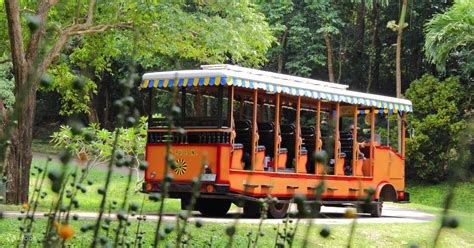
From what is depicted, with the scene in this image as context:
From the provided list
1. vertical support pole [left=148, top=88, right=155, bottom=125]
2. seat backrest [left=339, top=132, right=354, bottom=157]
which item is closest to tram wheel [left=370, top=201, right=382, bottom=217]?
seat backrest [left=339, top=132, right=354, bottom=157]

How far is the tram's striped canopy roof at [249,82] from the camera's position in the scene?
12.5 m

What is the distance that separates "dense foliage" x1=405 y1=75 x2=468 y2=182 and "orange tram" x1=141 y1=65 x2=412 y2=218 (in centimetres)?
1119

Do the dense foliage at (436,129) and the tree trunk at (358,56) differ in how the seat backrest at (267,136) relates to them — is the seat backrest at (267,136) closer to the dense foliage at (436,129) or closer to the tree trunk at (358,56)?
the dense foliage at (436,129)

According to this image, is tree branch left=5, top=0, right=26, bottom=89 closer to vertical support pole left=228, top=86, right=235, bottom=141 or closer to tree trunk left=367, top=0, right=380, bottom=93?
vertical support pole left=228, top=86, right=235, bottom=141

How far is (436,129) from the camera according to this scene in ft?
87.7

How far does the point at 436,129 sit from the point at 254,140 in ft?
49.8

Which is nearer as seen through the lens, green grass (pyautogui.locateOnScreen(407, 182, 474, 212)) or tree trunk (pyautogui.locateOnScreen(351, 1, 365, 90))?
green grass (pyautogui.locateOnScreen(407, 182, 474, 212))

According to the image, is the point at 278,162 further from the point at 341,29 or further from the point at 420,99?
the point at 341,29

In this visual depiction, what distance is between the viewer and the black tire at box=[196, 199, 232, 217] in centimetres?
1416

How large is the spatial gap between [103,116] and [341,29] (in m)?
16.0

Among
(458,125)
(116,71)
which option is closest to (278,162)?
(458,125)

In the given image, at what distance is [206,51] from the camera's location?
52.0 feet

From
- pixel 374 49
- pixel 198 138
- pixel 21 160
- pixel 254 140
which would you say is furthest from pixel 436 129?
pixel 21 160

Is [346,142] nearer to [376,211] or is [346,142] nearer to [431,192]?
[376,211]
